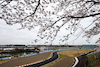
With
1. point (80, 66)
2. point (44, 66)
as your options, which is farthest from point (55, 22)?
point (80, 66)

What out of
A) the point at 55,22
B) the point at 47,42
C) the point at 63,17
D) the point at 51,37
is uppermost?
the point at 63,17

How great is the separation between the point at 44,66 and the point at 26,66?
4338 millimetres

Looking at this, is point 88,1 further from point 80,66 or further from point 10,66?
point 10,66

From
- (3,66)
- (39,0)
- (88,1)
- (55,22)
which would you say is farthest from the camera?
(3,66)

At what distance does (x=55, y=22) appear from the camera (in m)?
4.79

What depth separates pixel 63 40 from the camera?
4895 mm

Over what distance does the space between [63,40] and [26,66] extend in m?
16.8

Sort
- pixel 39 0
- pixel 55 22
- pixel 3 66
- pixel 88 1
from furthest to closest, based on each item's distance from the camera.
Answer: pixel 3 66 < pixel 88 1 < pixel 55 22 < pixel 39 0

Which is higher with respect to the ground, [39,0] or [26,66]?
[39,0]

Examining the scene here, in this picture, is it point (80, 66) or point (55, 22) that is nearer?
point (55, 22)

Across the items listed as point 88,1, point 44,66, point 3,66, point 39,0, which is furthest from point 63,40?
point 3,66

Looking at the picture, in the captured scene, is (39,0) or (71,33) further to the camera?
(71,33)

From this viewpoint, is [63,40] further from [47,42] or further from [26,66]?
[26,66]

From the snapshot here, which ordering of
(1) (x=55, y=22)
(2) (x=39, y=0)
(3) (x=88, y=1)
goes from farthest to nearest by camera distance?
(3) (x=88, y=1)
(1) (x=55, y=22)
(2) (x=39, y=0)
